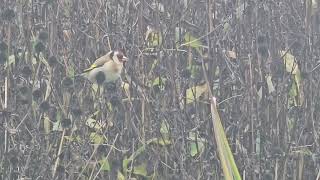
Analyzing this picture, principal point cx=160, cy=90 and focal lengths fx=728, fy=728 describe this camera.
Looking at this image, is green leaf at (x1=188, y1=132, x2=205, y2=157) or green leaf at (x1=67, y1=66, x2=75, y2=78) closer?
green leaf at (x1=188, y1=132, x2=205, y2=157)

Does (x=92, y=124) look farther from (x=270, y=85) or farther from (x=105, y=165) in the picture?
(x=270, y=85)

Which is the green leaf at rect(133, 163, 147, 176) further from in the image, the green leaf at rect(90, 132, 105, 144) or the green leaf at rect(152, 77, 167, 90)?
the green leaf at rect(152, 77, 167, 90)

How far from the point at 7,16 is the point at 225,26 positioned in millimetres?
792

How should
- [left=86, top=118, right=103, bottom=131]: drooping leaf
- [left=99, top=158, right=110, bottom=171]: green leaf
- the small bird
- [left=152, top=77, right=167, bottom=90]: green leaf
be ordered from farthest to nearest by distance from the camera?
[left=152, top=77, right=167, bottom=90]: green leaf
[left=86, top=118, right=103, bottom=131]: drooping leaf
[left=99, top=158, right=110, bottom=171]: green leaf
the small bird

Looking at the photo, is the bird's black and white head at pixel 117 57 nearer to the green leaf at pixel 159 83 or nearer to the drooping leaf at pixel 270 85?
the green leaf at pixel 159 83

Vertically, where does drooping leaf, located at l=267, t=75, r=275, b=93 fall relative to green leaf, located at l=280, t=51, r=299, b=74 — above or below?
below

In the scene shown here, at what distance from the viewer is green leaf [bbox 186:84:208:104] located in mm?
1915

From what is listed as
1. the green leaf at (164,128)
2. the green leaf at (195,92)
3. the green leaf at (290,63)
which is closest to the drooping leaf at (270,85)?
the green leaf at (290,63)

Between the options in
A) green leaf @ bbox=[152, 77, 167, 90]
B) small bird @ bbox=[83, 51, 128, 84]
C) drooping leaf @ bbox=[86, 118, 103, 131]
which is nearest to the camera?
small bird @ bbox=[83, 51, 128, 84]

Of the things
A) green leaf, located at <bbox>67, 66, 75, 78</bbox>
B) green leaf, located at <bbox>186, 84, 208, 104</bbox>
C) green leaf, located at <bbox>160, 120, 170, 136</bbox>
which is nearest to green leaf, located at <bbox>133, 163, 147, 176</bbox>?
green leaf, located at <bbox>160, 120, 170, 136</bbox>

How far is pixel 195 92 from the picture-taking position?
192cm

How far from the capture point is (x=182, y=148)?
71.7 inches

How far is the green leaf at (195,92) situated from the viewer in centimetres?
192

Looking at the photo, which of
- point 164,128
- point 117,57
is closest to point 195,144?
point 164,128
